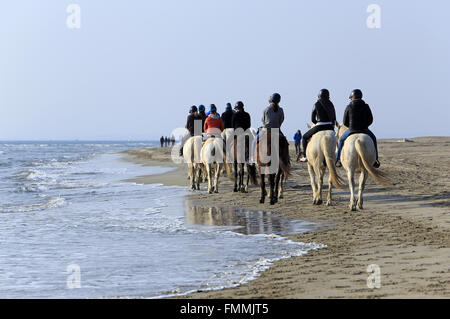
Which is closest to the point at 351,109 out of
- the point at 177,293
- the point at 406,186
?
the point at 406,186

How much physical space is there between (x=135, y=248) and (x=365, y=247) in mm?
3579

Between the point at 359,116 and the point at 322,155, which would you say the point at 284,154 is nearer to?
the point at 322,155

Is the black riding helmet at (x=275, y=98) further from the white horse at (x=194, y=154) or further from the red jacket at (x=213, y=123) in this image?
the white horse at (x=194, y=154)

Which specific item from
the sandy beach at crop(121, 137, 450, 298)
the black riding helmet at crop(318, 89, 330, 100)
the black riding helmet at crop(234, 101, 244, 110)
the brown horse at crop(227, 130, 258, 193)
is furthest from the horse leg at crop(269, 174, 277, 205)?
the black riding helmet at crop(234, 101, 244, 110)

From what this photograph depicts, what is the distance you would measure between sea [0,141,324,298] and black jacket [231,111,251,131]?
258 centimetres

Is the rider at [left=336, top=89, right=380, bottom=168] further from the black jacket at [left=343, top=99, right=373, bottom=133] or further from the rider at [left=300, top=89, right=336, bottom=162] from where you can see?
the rider at [left=300, top=89, right=336, bottom=162]

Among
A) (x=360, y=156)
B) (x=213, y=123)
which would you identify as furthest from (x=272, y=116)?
(x=213, y=123)

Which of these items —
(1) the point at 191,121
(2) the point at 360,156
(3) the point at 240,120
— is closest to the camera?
(2) the point at 360,156

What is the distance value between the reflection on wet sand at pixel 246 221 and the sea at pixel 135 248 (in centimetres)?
2

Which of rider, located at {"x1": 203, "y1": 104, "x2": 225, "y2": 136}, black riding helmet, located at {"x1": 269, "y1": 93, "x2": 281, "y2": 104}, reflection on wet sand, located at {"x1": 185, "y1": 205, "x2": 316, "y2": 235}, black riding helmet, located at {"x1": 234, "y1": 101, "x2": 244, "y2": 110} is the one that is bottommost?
reflection on wet sand, located at {"x1": 185, "y1": 205, "x2": 316, "y2": 235}

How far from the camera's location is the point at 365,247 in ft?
28.1

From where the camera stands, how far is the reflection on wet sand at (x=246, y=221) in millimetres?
10672

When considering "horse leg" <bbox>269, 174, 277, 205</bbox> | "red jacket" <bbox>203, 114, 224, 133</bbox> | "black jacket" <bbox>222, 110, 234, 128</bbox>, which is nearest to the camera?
"horse leg" <bbox>269, 174, 277, 205</bbox>

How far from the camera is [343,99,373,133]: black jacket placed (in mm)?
12766
